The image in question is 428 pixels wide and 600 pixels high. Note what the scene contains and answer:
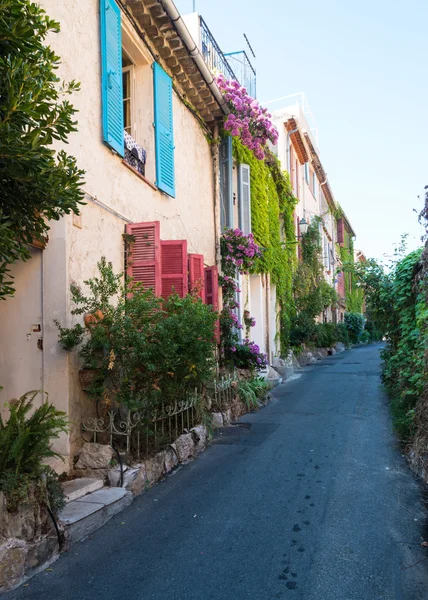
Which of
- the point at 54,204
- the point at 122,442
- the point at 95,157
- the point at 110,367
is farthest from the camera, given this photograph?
the point at 95,157

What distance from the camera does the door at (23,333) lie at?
517cm

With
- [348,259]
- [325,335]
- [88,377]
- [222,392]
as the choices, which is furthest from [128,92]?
[348,259]

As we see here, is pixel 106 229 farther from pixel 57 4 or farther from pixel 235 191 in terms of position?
pixel 235 191

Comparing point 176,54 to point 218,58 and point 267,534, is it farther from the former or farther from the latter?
point 267,534

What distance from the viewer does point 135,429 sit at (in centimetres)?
536

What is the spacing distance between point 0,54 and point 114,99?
3.29 m

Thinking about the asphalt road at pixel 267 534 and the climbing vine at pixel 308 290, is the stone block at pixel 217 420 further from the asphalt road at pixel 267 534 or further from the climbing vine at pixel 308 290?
the climbing vine at pixel 308 290

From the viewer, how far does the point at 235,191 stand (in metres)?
12.5

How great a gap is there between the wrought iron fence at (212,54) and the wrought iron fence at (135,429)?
7325 mm

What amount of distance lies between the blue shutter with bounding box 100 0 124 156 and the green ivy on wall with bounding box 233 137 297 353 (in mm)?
5724

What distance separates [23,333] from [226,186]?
718 cm

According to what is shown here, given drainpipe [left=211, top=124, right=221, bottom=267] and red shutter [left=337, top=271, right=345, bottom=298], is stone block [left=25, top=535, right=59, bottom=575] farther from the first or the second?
red shutter [left=337, top=271, right=345, bottom=298]

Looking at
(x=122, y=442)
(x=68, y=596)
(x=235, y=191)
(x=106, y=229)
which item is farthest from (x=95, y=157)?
(x=235, y=191)

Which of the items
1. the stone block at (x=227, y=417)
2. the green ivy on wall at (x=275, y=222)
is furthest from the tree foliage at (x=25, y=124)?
the green ivy on wall at (x=275, y=222)
